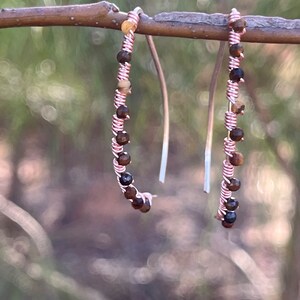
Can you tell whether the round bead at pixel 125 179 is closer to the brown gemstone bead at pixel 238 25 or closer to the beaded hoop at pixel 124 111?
the beaded hoop at pixel 124 111

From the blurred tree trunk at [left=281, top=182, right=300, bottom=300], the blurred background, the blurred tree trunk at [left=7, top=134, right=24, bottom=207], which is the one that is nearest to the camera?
the blurred background

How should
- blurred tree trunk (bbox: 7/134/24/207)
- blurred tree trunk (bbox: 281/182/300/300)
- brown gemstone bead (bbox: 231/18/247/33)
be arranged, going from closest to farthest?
brown gemstone bead (bbox: 231/18/247/33) → blurred tree trunk (bbox: 281/182/300/300) → blurred tree trunk (bbox: 7/134/24/207)

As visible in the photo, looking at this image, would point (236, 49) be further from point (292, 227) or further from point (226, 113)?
point (292, 227)

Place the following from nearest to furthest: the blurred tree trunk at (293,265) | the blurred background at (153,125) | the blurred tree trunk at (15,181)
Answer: the blurred background at (153,125) < the blurred tree trunk at (293,265) < the blurred tree trunk at (15,181)

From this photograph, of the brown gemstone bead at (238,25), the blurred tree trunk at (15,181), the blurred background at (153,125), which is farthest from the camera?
the blurred tree trunk at (15,181)

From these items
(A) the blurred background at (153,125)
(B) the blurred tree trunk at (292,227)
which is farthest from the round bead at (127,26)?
(B) the blurred tree trunk at (292,227)

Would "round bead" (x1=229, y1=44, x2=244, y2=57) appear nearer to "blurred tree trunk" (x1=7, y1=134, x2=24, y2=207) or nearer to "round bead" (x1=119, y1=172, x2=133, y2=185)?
"round bead" (x1=119, y1=172, x2=133, y2=185)

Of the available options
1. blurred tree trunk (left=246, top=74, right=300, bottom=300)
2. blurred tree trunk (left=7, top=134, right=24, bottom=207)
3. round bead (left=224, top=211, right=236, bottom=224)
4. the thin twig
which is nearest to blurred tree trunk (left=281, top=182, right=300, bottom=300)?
blurred tree trunk (left=246, top=74, right=300, bottom=300)

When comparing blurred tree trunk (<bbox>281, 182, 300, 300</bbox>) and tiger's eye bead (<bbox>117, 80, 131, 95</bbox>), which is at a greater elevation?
blurred tree trunk (<bbox>281, 182, 300, 300</bbox>)

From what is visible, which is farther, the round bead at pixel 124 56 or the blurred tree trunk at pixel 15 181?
the blurred tree trunk at pixel 15 181
